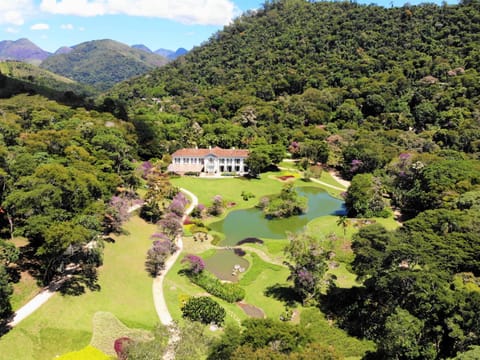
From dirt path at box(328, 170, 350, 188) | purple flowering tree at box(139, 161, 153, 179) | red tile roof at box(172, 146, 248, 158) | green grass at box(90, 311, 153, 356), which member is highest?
red tile roof at box(172, 146, 248, 158)

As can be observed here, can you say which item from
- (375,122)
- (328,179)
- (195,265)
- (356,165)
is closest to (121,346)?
(195,265)

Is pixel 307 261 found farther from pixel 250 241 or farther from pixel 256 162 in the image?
pixel 256 162

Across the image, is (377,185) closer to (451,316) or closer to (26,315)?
(451,316)

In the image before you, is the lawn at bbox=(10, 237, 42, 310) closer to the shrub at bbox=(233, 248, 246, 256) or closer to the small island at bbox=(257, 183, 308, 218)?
the shrub at bbox=(233, 248, 246, 256)

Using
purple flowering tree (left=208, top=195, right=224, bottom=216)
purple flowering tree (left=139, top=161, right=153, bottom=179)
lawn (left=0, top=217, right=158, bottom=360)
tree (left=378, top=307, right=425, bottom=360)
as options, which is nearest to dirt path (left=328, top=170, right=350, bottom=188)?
purple flowering tree (left=208, top=195, right=224, bottom=216)

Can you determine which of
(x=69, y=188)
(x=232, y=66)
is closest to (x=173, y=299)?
(x=69, y=188)

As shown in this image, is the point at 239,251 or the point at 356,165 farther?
the point at 356,165
